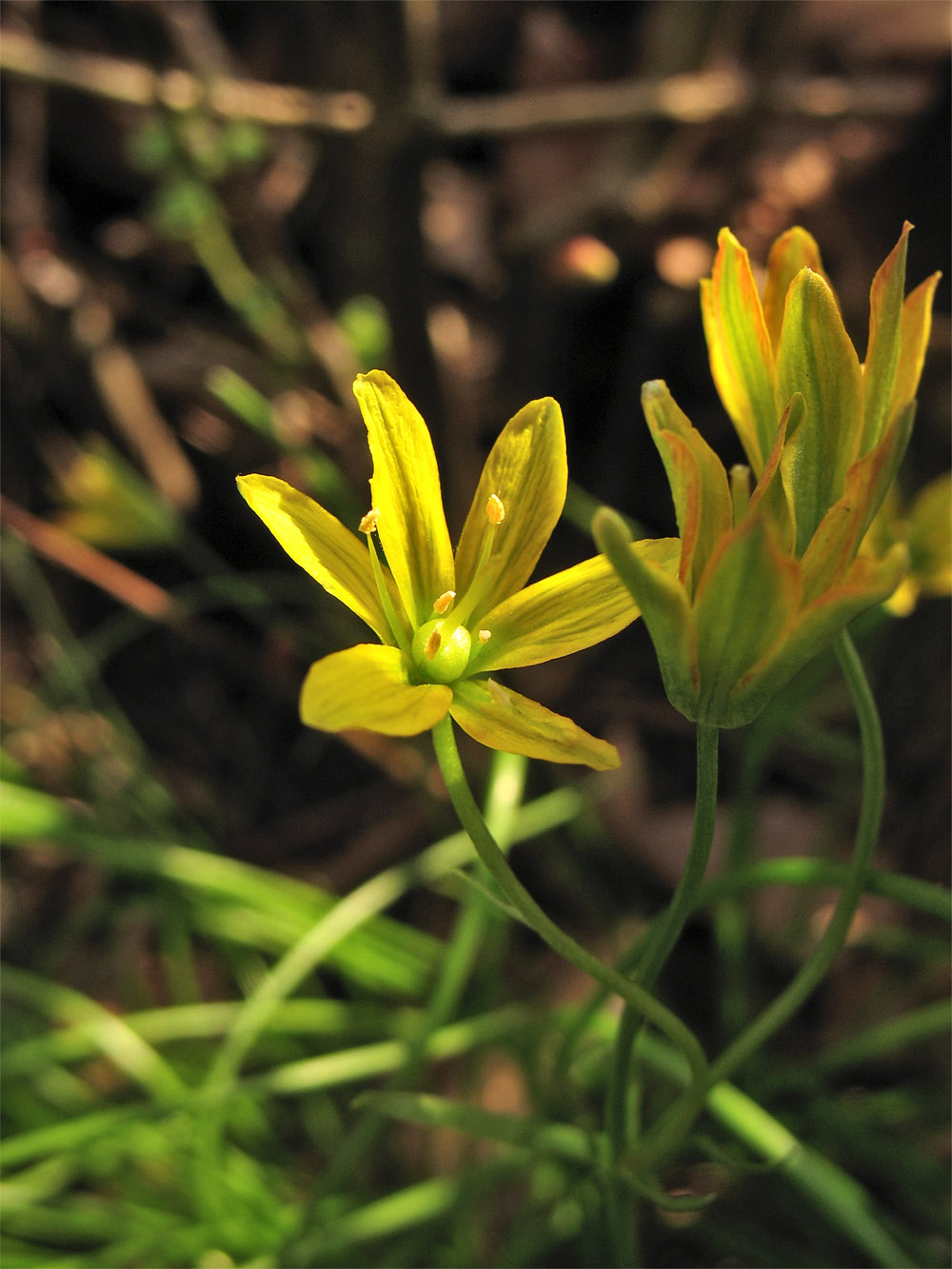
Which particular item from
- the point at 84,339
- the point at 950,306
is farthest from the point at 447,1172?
the point at 950,306

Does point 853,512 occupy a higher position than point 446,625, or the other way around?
point 446,625

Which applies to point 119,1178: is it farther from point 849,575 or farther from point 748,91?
point 748,91

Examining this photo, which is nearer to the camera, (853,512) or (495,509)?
(853,512)

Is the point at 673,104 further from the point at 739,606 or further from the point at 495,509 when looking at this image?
the point at 739,606

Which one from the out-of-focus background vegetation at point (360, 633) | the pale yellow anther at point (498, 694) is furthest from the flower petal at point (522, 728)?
the out-of-focus background vegetation at point (360, 633)

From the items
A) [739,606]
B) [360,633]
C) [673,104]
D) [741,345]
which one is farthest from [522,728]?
[673,104]

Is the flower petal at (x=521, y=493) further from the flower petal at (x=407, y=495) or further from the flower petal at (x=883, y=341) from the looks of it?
the flower petal at (x=883, y=341)
